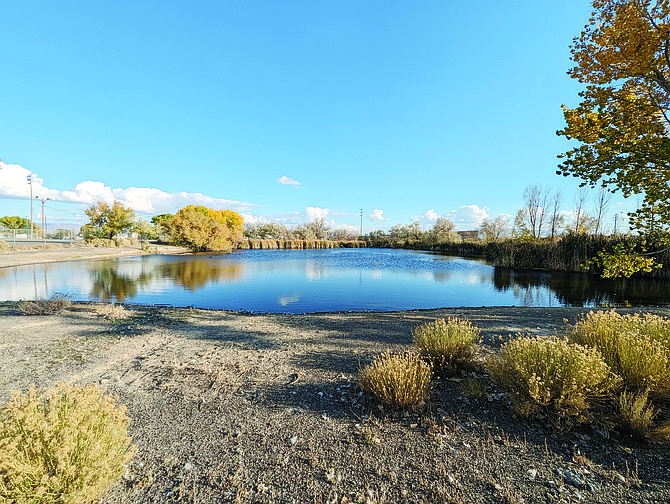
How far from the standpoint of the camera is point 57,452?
218cm

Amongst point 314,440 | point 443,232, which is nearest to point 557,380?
point 314,440

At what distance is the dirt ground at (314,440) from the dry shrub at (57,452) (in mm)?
378

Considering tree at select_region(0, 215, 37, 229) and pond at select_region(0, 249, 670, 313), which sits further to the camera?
tree at select_region(0, 215, 37, 229)

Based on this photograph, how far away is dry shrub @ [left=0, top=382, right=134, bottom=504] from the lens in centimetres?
207

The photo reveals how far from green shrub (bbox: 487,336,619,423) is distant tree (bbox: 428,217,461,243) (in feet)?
208

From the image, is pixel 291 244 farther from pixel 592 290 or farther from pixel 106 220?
pixel 592 290

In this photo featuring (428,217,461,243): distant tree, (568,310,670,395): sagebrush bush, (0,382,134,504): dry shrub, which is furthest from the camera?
(428,217,461,243): distant tree

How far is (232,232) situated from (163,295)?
52.6 m

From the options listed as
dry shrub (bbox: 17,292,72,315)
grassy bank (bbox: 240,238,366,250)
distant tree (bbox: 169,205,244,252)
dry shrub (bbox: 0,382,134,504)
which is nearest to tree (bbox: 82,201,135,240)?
distant tree (bbox: 169,205,244,252)

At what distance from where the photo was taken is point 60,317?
8.95 metres

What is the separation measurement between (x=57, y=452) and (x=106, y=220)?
56.5 metres

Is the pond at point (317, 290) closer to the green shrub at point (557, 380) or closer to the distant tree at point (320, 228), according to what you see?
the green shrub at point (557, 380)

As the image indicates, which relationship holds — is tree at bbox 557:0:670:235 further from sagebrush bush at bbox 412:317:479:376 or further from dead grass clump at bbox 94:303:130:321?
dead grass clump at bbox 94:303:130:321

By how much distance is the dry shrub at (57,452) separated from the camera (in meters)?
2.07
